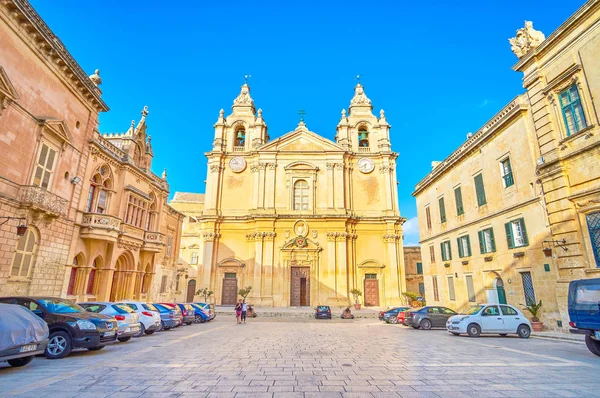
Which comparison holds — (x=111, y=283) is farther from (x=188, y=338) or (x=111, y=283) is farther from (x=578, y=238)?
(x=578, y=238)

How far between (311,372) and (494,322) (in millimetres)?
9800

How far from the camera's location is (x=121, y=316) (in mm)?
10602

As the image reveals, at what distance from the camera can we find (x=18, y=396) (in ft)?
15.8

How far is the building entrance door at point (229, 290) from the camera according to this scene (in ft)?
103

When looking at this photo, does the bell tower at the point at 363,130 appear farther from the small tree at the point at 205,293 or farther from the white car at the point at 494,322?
the white car at the point at 494,322

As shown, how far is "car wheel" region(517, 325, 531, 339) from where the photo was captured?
12613 millimetres

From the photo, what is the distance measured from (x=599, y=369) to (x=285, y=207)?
2816 cm

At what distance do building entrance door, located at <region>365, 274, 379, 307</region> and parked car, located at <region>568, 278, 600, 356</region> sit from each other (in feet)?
76.7

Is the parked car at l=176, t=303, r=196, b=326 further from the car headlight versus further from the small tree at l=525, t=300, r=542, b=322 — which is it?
the small tree at l=525, t=300, r=542, b=322

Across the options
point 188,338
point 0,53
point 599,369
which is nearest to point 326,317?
point 188,338

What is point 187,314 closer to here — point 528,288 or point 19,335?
point 19,335

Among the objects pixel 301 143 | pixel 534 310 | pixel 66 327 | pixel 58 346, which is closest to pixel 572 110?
pixel 534 310

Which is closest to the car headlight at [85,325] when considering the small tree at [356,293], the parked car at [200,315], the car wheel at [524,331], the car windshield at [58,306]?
the car windshield at [58,306]

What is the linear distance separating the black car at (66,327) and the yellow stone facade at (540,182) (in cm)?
1570
